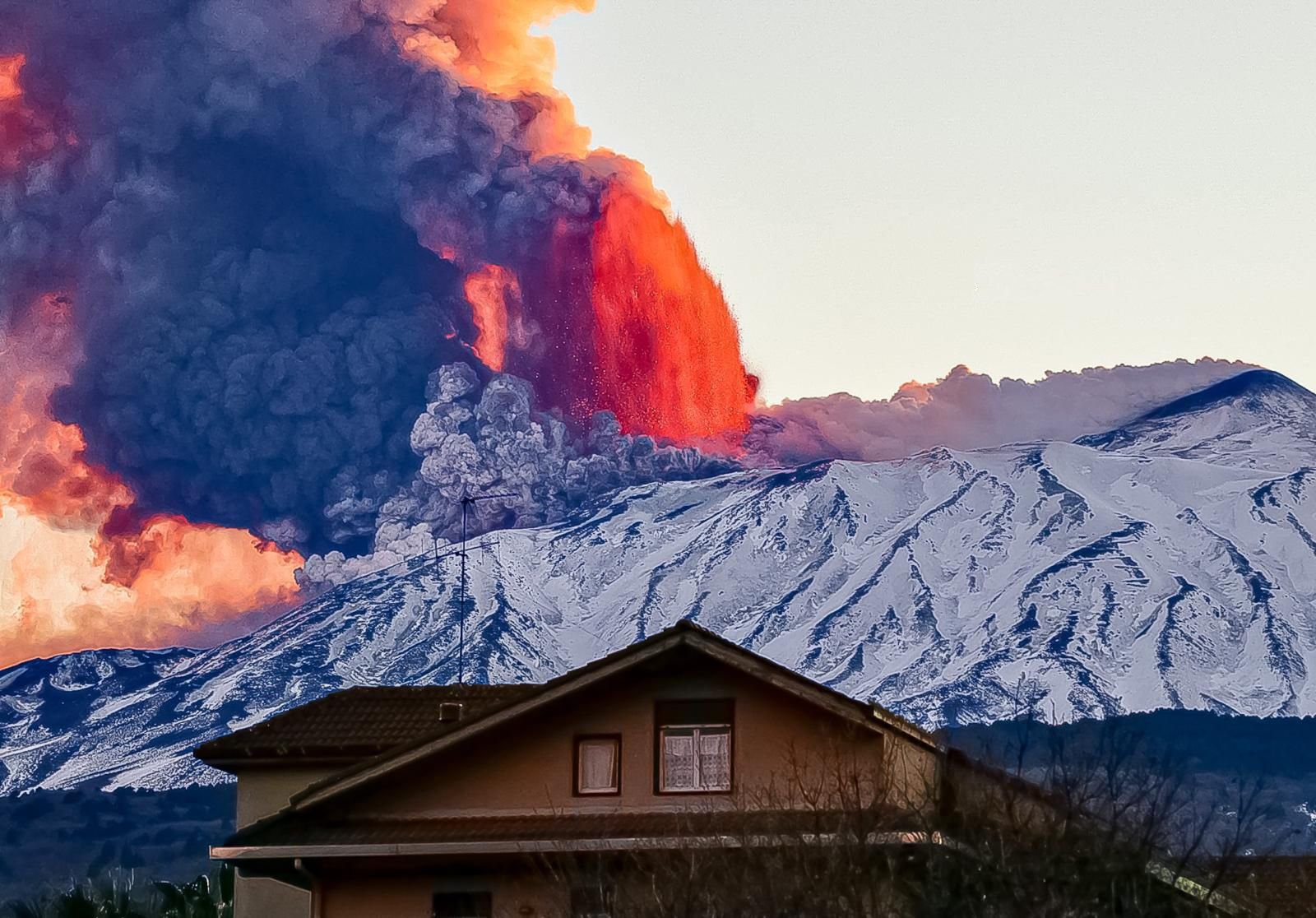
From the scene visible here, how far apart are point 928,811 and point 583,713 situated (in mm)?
4644

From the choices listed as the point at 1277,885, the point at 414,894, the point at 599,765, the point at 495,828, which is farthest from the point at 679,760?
the point at 1277,885

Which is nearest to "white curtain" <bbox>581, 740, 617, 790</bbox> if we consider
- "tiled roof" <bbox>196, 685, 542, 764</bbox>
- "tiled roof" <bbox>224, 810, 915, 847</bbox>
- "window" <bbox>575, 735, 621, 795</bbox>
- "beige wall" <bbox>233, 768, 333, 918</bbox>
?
"window" <bbox>575, 735, 621, 795</bbox>

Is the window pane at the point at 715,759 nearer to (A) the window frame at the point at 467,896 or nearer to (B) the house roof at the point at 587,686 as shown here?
(B) the house roof at the point at 587,686

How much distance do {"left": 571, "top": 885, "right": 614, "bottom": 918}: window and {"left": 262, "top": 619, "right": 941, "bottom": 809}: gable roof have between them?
2.67 metres

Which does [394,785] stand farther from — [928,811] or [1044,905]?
[1044,905]

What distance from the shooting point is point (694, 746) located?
86.9 ft

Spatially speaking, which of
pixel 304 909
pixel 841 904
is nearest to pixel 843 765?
pixel 841 904

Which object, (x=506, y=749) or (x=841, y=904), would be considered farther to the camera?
(x=506, y=749)

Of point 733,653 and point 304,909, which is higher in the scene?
point 733,653

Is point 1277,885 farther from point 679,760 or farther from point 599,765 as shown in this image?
point 599,765

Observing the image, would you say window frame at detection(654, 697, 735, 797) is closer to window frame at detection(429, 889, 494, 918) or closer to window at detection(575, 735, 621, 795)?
window at detection(575, 735, 621, 795)

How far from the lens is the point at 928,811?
23375 mm

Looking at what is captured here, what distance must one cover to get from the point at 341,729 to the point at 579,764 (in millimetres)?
6924

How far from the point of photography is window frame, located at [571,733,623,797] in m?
26.3
